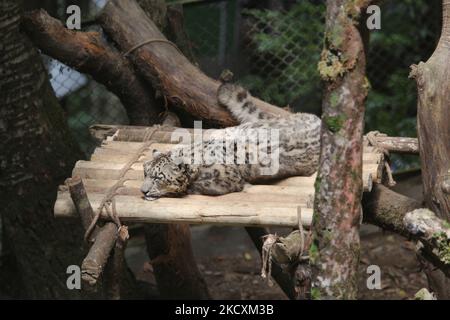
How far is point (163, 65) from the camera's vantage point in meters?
4.95

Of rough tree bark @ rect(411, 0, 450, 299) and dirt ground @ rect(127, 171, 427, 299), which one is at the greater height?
rough tree bark @ rect(411, 0, 450, 299)

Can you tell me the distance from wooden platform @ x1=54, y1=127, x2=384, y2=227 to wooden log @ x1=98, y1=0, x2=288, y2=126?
76 centimetres

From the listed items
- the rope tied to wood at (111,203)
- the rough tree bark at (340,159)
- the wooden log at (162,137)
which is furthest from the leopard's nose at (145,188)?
the rough tree bark at (340,159)

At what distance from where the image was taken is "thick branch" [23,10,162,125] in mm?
4715

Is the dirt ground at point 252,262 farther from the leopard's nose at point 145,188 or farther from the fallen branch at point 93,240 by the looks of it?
the fallen branch at point 93,240

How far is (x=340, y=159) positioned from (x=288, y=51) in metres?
3.85

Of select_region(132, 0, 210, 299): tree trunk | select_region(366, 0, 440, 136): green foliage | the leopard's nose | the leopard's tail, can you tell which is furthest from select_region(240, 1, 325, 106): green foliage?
the leopard's nose

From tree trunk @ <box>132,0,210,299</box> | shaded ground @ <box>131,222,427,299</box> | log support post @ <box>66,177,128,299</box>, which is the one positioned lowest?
shaded ground @ <box>131,222,427,299</box>

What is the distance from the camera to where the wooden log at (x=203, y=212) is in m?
3.40

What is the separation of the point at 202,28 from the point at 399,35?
1.83 metres

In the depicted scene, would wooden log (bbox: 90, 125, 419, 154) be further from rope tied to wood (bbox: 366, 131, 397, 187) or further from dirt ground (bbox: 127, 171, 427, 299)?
dirt ground (bbox: 127, 171, 427, 299)

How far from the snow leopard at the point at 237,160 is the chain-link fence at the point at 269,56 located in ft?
6.25

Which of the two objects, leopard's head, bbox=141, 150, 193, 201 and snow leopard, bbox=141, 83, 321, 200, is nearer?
leopard's head, bbox=141, 150, 193, 201

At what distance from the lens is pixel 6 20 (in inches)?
183
